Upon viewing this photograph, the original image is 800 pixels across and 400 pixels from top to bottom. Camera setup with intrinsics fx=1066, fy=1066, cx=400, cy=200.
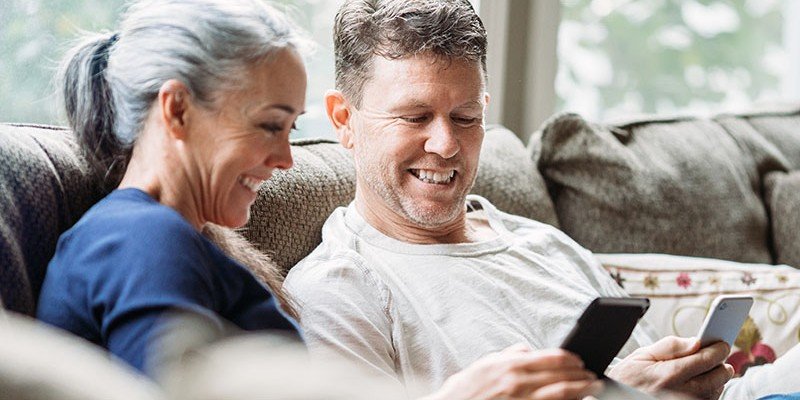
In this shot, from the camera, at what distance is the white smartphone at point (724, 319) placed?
5.20 feet

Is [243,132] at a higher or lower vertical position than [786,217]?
higher

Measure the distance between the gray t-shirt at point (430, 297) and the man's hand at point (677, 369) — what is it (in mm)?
140

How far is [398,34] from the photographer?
1.70m

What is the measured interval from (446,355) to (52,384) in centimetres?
103

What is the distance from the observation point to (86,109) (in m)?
1.24

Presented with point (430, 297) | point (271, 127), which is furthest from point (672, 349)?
point (271, 127)

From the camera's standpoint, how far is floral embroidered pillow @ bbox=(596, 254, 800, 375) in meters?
1.98

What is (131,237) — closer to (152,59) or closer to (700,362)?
(152,59)

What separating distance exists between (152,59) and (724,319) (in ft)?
3.11

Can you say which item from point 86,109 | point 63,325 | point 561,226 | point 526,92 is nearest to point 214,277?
point 63,325

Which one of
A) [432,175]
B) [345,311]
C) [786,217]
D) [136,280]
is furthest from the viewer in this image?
[786,217]

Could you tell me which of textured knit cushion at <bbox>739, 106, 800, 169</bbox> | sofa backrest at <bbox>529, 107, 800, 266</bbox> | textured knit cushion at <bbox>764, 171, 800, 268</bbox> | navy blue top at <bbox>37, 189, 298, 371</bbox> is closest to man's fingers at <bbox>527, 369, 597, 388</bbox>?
navy blue top at <bbox>37, 189, 298, 371</bbox>

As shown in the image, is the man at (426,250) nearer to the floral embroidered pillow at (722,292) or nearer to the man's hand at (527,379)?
the floral embroidered pillow at (722,292)

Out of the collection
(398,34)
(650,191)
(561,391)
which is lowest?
(650,191)
